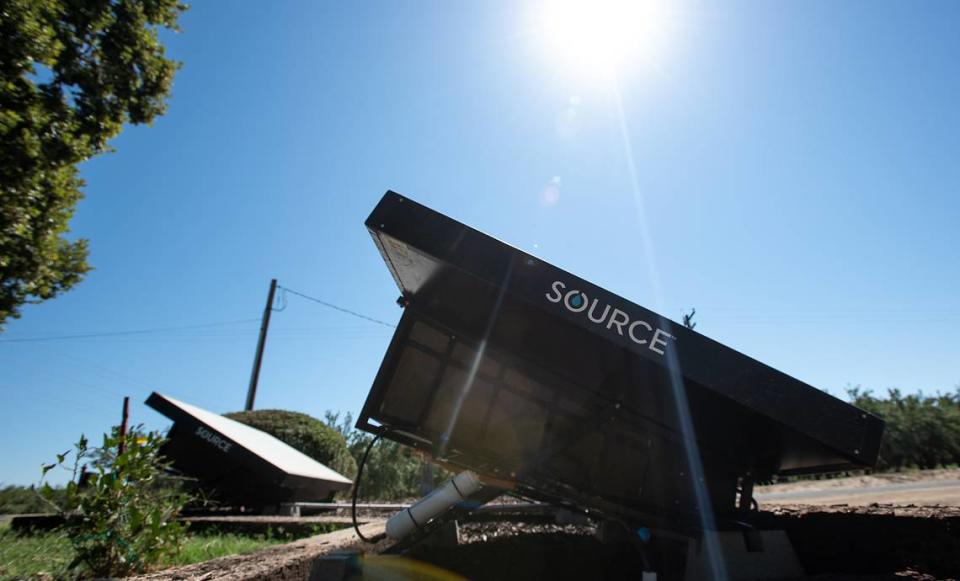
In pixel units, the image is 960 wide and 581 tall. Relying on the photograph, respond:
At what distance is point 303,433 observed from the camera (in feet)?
41.2

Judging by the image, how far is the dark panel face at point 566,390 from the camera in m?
2.70

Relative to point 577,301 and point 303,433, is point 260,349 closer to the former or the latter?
point 303,433

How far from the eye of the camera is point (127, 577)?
2.73m

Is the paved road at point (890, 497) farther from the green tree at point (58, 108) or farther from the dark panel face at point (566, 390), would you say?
the green tree at point (58, 108)

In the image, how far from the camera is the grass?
272cm

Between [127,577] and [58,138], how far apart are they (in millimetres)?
6226

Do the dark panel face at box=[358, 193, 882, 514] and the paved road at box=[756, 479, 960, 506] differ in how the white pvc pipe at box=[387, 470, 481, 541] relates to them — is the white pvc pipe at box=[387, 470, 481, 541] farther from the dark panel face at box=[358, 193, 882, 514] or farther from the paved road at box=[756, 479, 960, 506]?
the paved road at box=[756, 479, 960, 506]

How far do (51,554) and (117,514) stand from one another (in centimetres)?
103

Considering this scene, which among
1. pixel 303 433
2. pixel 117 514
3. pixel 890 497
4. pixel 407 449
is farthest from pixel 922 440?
pixel 117 514

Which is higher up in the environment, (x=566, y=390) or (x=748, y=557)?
(x=566, y=390)

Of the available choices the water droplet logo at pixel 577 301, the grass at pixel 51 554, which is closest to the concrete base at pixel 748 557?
the water droplet logo at pixel 577 301

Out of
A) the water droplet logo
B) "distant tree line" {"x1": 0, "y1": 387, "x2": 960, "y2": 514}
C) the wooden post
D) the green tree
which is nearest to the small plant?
the wooden post

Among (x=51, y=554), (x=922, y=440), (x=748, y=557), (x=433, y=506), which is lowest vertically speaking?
(x=51, y=554)

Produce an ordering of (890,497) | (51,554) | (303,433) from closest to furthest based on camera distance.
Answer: (51,554) < (890,497) < (303,433)
